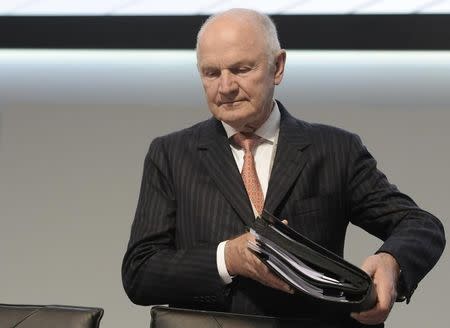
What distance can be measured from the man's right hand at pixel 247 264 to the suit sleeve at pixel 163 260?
6cm

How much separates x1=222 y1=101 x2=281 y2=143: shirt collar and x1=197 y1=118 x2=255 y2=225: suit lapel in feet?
0.05

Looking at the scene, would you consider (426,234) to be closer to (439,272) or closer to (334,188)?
(334,188)

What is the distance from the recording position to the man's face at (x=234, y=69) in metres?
1.89

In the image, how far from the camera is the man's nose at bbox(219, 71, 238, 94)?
1881mm

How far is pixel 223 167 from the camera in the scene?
1.96m

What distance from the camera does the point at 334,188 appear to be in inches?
77.7

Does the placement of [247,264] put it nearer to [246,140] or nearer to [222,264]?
[222,264]

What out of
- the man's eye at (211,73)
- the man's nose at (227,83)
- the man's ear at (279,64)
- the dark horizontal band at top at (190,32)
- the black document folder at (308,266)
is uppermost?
the dark horizontal band at top at (190,32)

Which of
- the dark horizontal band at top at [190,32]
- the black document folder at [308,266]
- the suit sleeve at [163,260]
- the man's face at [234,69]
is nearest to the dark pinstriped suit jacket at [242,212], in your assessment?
the suit sleeve at [163,260]

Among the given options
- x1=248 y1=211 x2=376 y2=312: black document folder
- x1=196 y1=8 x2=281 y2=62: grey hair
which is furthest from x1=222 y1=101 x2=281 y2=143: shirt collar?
x1=248 y1=211 x2=376 y2=312: black document folder

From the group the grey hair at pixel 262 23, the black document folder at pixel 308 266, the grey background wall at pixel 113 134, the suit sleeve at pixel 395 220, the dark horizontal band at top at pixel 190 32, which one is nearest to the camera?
the black document folder at pixel 308 266

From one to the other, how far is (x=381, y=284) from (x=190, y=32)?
2.19 metres

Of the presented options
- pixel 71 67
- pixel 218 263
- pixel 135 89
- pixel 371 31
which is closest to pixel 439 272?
pixel 371 31

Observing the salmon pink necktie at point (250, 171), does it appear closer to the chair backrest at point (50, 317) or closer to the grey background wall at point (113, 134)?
the chair backrest at point (50, 317)
